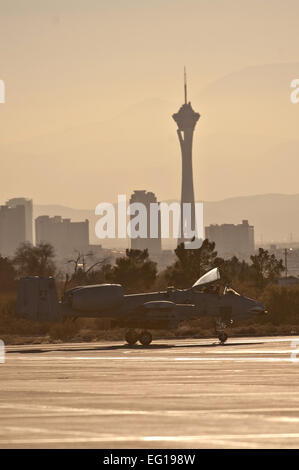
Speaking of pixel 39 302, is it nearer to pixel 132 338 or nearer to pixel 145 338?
pixel 132 338

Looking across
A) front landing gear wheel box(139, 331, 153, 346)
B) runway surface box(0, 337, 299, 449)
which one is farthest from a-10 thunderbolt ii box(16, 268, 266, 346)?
runway surface box(0, 337, 299, 449)

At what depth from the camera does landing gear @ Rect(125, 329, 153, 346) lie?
45469mm

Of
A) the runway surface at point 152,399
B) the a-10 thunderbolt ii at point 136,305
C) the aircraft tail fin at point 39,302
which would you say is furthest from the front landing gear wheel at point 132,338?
the runway surface at point 152,399

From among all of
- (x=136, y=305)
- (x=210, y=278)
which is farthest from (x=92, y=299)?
(x=210, y=278)

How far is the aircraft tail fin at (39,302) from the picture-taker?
44906 mm

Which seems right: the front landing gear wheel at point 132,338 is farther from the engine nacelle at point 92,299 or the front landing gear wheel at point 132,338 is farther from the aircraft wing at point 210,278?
the aircraft wing at point 210,278

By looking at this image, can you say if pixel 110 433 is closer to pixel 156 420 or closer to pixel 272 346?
pixel 156 420

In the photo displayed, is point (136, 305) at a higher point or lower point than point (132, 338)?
higher

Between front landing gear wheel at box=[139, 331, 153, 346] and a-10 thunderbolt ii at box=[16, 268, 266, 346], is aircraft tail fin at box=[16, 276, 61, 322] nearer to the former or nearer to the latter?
a-10 thunderbolt ii at box=[16, 268, 266, 346]

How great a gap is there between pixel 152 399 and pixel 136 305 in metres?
21.9

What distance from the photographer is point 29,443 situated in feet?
58.1

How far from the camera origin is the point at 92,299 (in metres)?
44.7

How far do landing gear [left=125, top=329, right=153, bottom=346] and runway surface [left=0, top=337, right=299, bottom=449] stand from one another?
16.1ft
